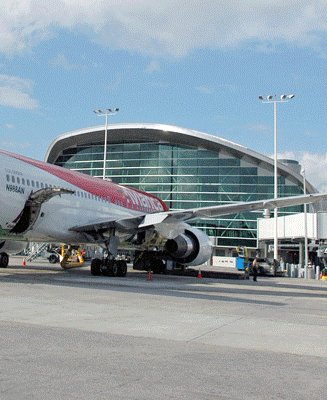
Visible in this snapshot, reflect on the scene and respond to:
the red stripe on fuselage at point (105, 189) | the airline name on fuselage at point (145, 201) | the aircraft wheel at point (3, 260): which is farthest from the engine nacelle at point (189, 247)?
the aircraft wheel at point (3, 260)

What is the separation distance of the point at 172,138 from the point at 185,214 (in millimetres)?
52152

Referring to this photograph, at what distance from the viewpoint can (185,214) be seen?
19.2 m

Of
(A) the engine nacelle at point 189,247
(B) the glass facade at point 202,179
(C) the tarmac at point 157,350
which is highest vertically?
(B) the glass facade at point 202,179

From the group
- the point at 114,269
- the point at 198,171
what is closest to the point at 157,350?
the point at 114,269

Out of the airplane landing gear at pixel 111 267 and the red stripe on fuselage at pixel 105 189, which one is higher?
the red stripe on fuselage at pixel 105 189

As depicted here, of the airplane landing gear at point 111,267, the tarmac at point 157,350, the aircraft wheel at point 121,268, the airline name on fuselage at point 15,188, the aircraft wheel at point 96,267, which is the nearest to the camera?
the tarmac at point 157,350

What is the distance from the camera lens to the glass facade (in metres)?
67.8

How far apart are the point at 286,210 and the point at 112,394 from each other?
67.3 meters

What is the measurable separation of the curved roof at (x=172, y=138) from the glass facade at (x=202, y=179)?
2.61 feet

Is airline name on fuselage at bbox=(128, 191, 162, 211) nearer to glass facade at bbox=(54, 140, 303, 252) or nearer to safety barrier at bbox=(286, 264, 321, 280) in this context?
safety barrier at bbox=(286, 264, 321, 280)

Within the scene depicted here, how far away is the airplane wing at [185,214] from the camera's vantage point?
18203mm

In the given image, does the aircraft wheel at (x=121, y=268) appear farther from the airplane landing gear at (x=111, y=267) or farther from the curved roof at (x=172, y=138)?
the curved roof at (x=172, y=138)

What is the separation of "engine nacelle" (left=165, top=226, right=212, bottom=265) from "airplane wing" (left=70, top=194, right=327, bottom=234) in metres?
2.92

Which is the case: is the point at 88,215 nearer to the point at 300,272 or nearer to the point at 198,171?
the point at 300,272
